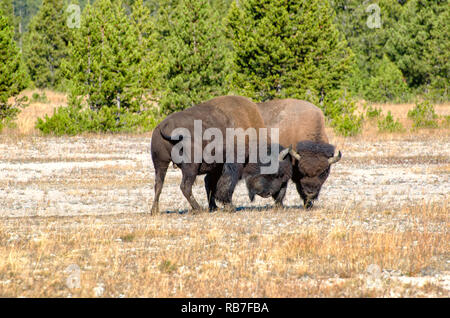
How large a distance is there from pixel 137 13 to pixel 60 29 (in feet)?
25.4

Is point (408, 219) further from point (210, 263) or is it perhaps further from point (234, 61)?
point (234, 61)

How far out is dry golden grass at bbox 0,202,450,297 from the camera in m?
6.54

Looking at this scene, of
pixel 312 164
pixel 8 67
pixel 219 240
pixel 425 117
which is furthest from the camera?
pixel 425 117

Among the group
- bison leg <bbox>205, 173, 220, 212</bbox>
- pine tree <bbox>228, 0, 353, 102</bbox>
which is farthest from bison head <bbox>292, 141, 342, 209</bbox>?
pine tree <bbox>228, 0, 353, 102</bbox>

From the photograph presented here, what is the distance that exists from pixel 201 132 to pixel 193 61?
17747mm

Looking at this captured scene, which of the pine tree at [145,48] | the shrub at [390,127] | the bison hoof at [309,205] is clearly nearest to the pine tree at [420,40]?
the shrub at [390,127]

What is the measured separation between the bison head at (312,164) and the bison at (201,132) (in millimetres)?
990

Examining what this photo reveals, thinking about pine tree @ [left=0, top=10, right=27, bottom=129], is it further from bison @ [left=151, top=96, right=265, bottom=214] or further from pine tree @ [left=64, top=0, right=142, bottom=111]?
bison @ [left=151, top=96, right=265, bottom=214]

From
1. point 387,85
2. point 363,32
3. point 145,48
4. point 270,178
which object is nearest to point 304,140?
point 270,178

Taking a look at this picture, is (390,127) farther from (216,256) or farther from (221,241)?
(216,256)

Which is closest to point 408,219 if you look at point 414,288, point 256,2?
point 414,288

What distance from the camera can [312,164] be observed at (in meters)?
11.1

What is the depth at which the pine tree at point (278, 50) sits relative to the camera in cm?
2892

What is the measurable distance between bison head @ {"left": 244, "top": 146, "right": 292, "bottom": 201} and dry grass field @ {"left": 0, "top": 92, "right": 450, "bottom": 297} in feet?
1.34
